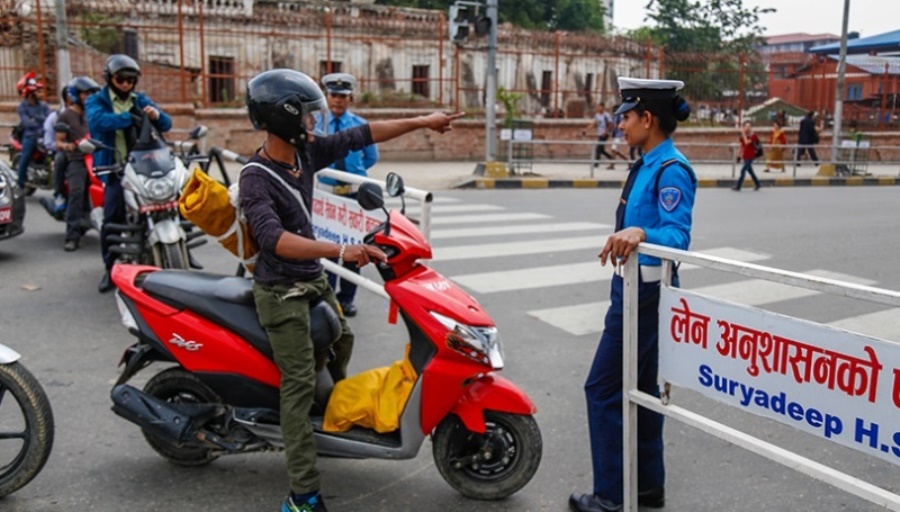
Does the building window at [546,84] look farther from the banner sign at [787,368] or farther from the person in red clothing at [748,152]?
the banner sign at [787,368]

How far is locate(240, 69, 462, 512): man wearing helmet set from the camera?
348 cm

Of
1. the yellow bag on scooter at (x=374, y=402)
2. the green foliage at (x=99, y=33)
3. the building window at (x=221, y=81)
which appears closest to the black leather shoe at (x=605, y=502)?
the yellow bag on scooter at (x=374, y=402)

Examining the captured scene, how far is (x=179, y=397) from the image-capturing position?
404 centimetres

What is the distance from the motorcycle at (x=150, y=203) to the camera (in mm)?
6844

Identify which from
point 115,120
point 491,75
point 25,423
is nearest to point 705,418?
point 25,423

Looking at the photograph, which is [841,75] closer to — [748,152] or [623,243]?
[748,152]

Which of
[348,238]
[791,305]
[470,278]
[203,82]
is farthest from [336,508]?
[203,82]

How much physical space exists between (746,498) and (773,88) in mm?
29341

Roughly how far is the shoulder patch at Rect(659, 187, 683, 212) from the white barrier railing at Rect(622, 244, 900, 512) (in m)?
0.26

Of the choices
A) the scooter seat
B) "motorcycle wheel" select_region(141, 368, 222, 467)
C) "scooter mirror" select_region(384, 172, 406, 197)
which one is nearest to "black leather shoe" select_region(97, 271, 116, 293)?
"motorcycle wheel" select_region(141, 368, 222, 467)

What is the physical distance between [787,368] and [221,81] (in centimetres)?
2204

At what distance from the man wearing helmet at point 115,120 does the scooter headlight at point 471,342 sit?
14.5 ft

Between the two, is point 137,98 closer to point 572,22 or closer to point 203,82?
point 203,82

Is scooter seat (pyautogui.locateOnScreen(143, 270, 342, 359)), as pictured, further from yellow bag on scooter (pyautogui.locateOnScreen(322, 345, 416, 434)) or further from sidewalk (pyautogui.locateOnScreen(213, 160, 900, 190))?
sidewalk (pyautogui.locateOnScreen(213, 160, 900, 190))
